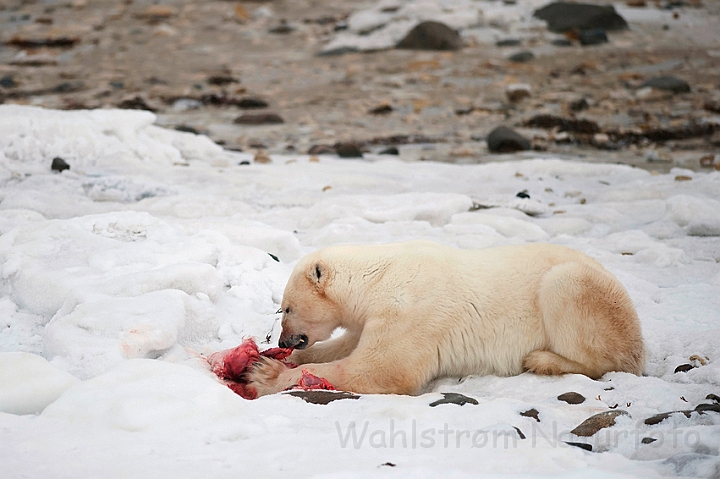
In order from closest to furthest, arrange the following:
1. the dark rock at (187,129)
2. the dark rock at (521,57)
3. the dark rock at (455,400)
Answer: the dark rock at (455,400) → the dark rock at (187,129) → the dark rock at (521,57)

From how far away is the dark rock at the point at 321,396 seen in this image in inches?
120

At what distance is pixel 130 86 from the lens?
14016 millimetres

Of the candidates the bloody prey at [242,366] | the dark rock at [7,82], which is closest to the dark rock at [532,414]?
the bloody prey at [242,366]

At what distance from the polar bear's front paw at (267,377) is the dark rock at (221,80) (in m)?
11.3

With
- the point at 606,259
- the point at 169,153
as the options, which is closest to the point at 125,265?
the point at 606,259

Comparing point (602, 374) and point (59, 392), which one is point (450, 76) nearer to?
point (602, 374)

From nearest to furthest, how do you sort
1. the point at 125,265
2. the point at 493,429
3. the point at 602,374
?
the point at 493,429, the point at 602,374, the point at 125,265

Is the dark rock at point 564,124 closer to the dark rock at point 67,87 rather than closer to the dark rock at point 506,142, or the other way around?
the dark rock at point 506,142

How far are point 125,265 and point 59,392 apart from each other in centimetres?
172

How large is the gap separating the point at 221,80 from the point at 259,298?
421 inches

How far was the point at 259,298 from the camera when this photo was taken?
4422mm

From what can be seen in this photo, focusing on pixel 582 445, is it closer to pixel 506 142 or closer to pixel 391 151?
pixel 391 151

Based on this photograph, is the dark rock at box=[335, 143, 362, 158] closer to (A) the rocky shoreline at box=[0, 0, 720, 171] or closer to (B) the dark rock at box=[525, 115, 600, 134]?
(A) the rocky shoreline at box=[0, 0, 720, 171]

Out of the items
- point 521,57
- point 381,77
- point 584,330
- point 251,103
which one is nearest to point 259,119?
point 251,103
